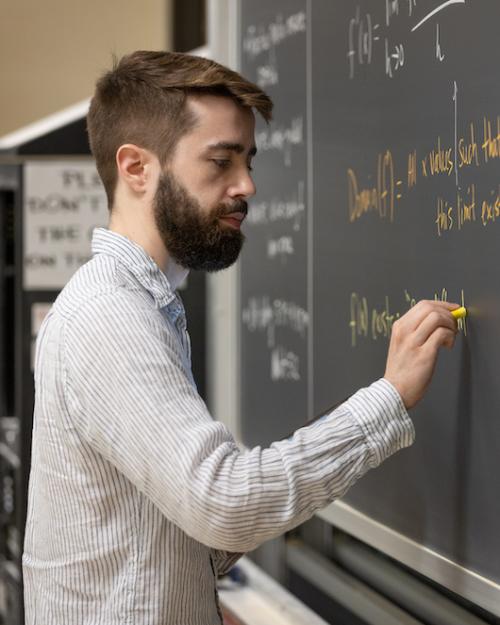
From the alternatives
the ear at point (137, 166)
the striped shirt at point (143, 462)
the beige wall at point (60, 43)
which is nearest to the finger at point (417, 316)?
the striped shirt at point (143, 462)

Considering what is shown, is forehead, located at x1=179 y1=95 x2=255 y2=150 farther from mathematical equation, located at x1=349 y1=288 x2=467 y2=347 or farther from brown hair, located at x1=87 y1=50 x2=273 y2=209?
mathematical equation, located at x1=349 y1=288 x2=467 y2=347

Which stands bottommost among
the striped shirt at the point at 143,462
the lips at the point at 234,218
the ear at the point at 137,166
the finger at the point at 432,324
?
the striped shirt at the point at 143,462

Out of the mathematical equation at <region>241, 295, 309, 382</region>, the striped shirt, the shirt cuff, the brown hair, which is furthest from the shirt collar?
the mathematical equation at <region>241, 295, 309, 382</region>

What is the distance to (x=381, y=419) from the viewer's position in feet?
4.67

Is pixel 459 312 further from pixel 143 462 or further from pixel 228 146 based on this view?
pixel 143 462

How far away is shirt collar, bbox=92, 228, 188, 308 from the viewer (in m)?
1.58

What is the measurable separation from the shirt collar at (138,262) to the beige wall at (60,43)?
3923 millimetres

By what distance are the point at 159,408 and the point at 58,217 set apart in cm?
204

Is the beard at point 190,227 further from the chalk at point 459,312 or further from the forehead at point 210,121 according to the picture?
the chalk at point 459,312

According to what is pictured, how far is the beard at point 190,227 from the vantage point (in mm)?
1607

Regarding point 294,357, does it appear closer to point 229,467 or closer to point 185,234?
point 185,234

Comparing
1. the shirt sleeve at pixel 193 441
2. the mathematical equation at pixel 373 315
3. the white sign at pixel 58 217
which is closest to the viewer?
the shirt sleeve at pixel 193 441

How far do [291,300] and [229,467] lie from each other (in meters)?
1.01

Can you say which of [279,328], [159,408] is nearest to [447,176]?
[159,408]
